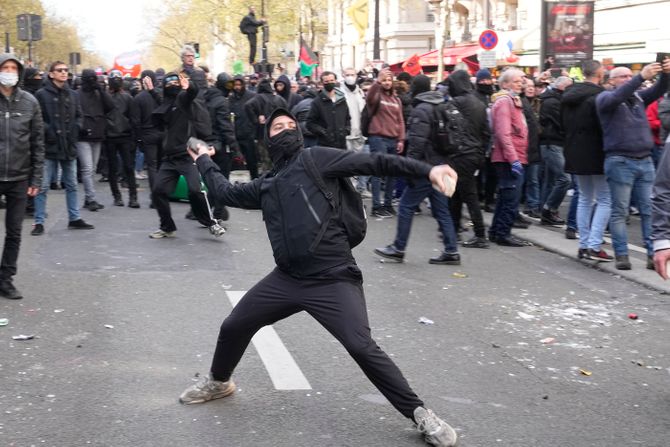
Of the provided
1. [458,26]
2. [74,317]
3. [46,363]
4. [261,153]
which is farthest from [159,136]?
[458,26]

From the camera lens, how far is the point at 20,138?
8641mm

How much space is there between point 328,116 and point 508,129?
3.59m

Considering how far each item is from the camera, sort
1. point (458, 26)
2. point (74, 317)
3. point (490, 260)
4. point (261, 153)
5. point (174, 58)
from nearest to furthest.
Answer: point (74, 317) → point (490, 260) → point (261, 153) → point (458, 26) → point (174, 58)

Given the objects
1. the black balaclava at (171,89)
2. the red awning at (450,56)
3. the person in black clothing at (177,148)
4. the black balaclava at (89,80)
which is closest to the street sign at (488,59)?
the black balaclava at (89,80)

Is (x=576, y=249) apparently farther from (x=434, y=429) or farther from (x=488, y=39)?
(x=488, y=39)

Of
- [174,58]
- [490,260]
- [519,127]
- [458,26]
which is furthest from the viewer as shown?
[174,58]

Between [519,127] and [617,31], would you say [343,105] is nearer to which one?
[519,127]

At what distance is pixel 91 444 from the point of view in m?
5.02

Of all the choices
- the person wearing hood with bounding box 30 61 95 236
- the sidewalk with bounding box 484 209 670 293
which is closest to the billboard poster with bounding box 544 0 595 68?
the sidewalk with bounding box 484 209 670 293

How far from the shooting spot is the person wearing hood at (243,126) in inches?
667

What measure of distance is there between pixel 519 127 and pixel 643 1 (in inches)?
866

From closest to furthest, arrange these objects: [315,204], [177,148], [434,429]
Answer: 1. [434,429]
2. [315,204]
3. [177,148]

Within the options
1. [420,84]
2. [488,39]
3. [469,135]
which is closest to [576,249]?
[469,135]

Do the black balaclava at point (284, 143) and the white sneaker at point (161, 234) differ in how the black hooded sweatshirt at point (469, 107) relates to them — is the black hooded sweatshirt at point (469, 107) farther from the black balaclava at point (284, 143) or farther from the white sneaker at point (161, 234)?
the black balaclava at point (284, 143)
